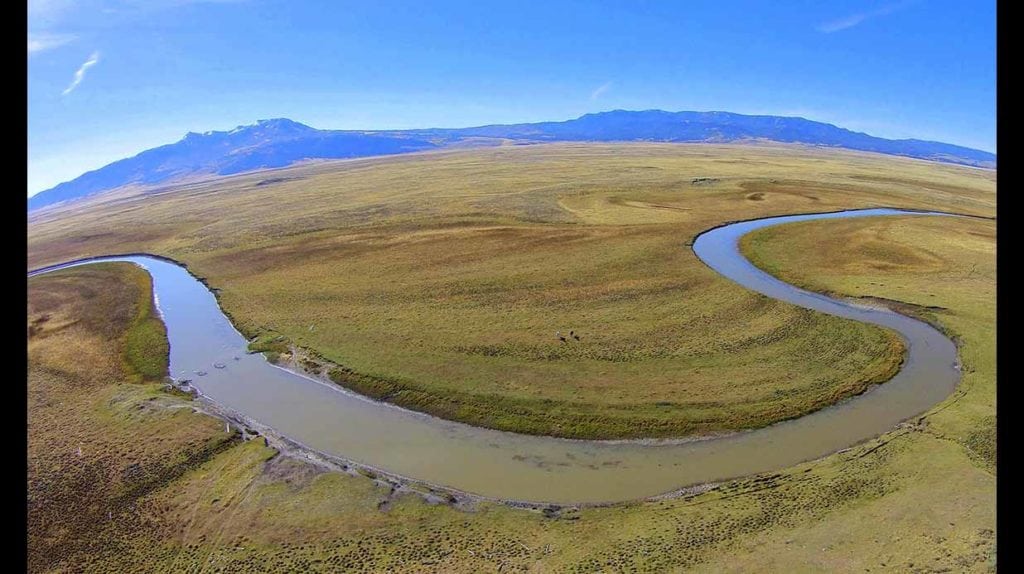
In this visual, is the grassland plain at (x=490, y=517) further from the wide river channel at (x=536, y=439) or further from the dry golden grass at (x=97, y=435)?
the wide river channel at (x=536, y=439)

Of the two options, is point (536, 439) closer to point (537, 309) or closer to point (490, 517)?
point (490, 517)

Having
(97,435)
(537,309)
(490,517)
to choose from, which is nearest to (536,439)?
(490,517)

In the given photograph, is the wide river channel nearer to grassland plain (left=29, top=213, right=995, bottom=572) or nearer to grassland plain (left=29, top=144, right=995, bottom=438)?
grassland plain (left=29, top=144, right=995, bottom=438)

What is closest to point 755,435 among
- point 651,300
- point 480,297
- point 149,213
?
point 651,300

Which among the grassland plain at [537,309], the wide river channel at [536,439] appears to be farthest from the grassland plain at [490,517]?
the grassland plain at [537,309]

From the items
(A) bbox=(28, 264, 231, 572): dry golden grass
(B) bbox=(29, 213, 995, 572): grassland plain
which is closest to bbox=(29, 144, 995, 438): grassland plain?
(B) bbox=(29, 213, 995, 572): grassland plain
